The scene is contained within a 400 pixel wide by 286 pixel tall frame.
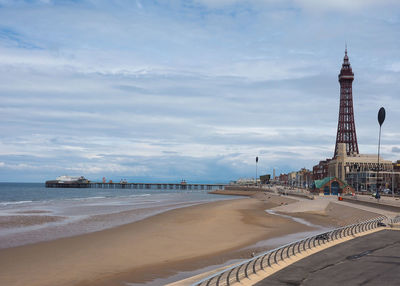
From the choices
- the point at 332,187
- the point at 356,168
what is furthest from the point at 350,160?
the point at 332,187

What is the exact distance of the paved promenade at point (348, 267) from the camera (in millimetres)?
12633

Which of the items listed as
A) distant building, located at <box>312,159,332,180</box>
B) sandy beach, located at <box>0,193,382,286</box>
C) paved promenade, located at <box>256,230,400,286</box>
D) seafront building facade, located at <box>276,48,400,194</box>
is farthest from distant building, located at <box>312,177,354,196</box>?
distant building, located at <box>312,159,332,180</box>

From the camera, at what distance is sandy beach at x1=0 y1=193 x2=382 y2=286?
18141mm

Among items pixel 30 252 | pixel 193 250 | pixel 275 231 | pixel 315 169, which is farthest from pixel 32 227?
pixel 315 169

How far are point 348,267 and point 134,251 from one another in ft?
44.0

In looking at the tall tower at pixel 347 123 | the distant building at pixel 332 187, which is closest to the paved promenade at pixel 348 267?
the distant building at pixel 332 187

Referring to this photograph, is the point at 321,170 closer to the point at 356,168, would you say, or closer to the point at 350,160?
the point at 350,160

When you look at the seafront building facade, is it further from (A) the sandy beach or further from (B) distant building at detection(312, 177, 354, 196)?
(A) the sandy beach

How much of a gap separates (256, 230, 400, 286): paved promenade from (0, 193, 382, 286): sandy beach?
247 inches

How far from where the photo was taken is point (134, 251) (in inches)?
945

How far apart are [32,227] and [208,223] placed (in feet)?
52.1

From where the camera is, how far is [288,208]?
5359cm

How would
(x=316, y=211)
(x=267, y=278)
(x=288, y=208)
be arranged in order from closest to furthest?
(x=267, y=278)
(x=316, y=211)
(x=288, y=208)

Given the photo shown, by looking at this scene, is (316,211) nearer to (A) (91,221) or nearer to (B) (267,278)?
(A) (91,221)
